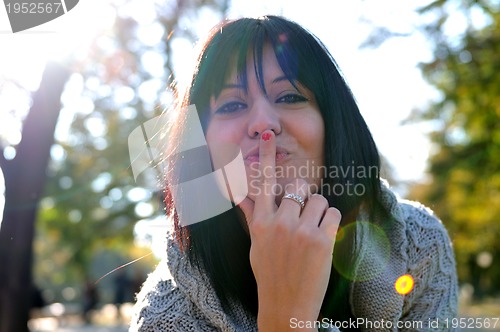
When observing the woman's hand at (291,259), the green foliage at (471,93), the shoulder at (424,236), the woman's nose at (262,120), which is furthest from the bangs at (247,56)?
the green foliage at (471,93)

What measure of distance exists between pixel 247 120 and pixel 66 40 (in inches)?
180

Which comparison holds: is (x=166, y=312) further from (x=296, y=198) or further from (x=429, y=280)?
(x=429, y=280)

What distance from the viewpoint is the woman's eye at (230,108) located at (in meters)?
2.48

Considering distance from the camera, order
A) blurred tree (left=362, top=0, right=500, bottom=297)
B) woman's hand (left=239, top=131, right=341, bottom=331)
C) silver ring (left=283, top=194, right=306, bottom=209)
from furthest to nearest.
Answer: blurred tree (left=362, top=0, right=500, bottom=297) → silver ring (left=283, top=194, right=306, bottom=209) → woman's hand (left=239, top=131, right=341, bottom=331)

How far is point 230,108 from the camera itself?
2488 millimetres

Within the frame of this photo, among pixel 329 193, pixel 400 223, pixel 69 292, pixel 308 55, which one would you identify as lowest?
pixel 69 292

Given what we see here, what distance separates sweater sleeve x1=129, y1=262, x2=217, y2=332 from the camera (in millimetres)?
2318

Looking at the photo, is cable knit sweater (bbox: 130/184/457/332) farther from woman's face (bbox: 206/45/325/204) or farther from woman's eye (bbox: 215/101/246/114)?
woman's eye (bbox: 215/101/246/114)

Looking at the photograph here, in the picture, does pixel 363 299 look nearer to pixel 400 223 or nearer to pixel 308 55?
pixel 400 223

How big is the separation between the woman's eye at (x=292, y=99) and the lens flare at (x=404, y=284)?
0.92 m

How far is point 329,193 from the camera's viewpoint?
2.65 meters

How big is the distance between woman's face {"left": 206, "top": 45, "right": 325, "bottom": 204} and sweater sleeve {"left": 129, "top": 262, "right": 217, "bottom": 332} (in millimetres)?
514

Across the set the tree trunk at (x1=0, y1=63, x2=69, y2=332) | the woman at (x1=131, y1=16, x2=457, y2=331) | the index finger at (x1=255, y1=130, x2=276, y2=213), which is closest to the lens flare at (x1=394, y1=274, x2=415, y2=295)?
the woman at (x1=131, y1=16, x2=457, y2=331)

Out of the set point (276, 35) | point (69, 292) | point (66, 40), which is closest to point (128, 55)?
point (66, 40)
